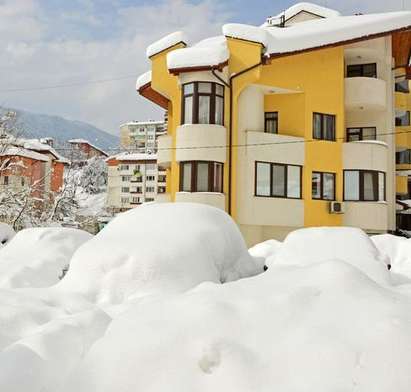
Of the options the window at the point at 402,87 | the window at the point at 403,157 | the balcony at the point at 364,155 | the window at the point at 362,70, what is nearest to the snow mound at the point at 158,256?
the balcony at the point at 364,155

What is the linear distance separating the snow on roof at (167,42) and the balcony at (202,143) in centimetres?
363

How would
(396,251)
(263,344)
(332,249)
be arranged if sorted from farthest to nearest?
1. (396,251)
2. (332,249)
3. (263,344)

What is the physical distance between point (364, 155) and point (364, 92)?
2.69 m

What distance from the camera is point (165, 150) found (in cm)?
1934

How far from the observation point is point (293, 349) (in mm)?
2678

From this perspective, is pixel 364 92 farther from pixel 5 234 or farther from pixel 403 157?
pixel 5 234

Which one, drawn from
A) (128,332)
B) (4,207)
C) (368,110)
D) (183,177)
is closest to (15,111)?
(4,207)

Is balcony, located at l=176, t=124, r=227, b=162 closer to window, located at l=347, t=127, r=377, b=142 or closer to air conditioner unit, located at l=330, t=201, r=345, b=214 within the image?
air conditioner unit, located at l=330, t=201, r=345, b=214

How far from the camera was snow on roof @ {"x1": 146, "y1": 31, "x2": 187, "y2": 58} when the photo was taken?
19.2 meters

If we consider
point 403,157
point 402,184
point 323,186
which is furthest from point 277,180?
point 403,157

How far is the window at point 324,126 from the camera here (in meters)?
19.6

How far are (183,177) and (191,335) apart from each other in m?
15.4

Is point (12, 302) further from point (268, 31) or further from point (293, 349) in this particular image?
point (268, 31)

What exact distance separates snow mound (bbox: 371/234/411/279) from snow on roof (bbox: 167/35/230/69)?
8.44 meters
